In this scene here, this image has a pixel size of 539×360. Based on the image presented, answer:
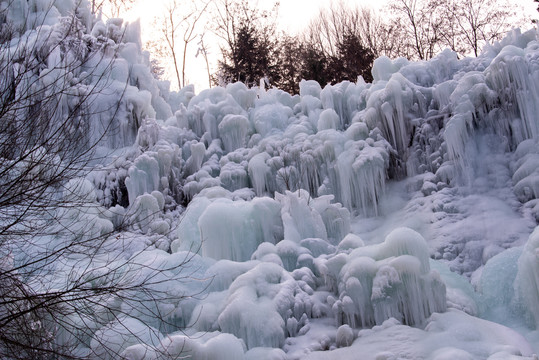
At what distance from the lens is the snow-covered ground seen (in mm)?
6242

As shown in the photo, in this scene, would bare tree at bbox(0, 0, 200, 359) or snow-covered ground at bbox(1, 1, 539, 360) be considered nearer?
bare tree at bbox(0, 0, 200, 359)

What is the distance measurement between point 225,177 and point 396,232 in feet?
16.9

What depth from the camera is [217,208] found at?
8367 millimetres

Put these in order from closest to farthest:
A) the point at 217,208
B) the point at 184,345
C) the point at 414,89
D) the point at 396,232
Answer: the point at 184,345 < the point at 396,232 < the point at 217,208 < the point at 414,89

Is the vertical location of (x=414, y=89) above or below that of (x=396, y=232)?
above

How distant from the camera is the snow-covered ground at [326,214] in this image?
6.24 meters

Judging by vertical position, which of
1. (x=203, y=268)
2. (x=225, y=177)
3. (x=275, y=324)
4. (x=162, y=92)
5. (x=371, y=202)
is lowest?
(x=275, y=324)

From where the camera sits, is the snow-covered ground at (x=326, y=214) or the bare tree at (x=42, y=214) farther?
the snow-covered ground at (x=326, y=214)

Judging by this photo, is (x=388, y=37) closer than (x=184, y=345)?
No

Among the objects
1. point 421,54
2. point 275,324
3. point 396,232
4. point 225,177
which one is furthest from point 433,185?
point 421,54

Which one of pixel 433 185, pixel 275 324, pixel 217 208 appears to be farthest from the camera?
pixel 433 185

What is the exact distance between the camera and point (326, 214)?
9.01 m

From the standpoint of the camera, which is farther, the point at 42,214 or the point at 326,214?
the point at 326,214

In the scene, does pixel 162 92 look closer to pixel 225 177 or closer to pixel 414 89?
pixel 225 177
